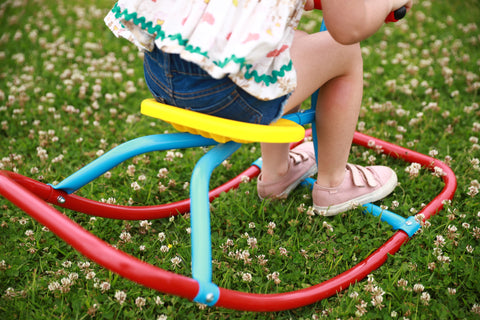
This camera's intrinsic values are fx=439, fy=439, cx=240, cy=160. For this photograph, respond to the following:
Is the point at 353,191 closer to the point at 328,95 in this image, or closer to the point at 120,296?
the point at 328,95

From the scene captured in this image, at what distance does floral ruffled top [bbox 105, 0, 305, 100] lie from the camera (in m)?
1.19

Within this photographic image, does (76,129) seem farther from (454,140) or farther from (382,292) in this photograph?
(454,140)

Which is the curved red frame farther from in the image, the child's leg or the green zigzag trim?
the green zigzag trim

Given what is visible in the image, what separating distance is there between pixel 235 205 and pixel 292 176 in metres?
0.32

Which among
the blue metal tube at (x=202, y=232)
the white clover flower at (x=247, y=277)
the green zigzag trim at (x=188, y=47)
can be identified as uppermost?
the green zigzag trim at (x=188, y=47)

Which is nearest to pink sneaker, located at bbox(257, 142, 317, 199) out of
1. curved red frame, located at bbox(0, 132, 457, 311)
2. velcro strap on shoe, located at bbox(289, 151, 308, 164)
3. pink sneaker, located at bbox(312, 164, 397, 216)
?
velcro strap on shoe, located at bbox(289, 151, 308, 164)

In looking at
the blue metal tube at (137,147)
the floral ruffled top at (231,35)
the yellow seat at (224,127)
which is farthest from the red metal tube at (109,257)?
the floral ruffled top at (231,35)

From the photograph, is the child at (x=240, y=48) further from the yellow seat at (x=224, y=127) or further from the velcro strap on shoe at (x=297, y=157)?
the velcro strap on shoe at (x=297, y=157)

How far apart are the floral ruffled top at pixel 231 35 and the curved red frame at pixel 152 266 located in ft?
1.78

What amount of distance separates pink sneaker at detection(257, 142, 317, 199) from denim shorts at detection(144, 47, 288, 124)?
0.74m

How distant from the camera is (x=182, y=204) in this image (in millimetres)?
2021

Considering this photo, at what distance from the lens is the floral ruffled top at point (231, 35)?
46.9 inches

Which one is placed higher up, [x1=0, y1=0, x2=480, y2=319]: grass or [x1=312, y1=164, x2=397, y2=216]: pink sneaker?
[x1=312, y1=164, x2=397, y2=216]: pink sneaker

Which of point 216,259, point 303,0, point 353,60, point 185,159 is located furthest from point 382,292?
point 185,159
